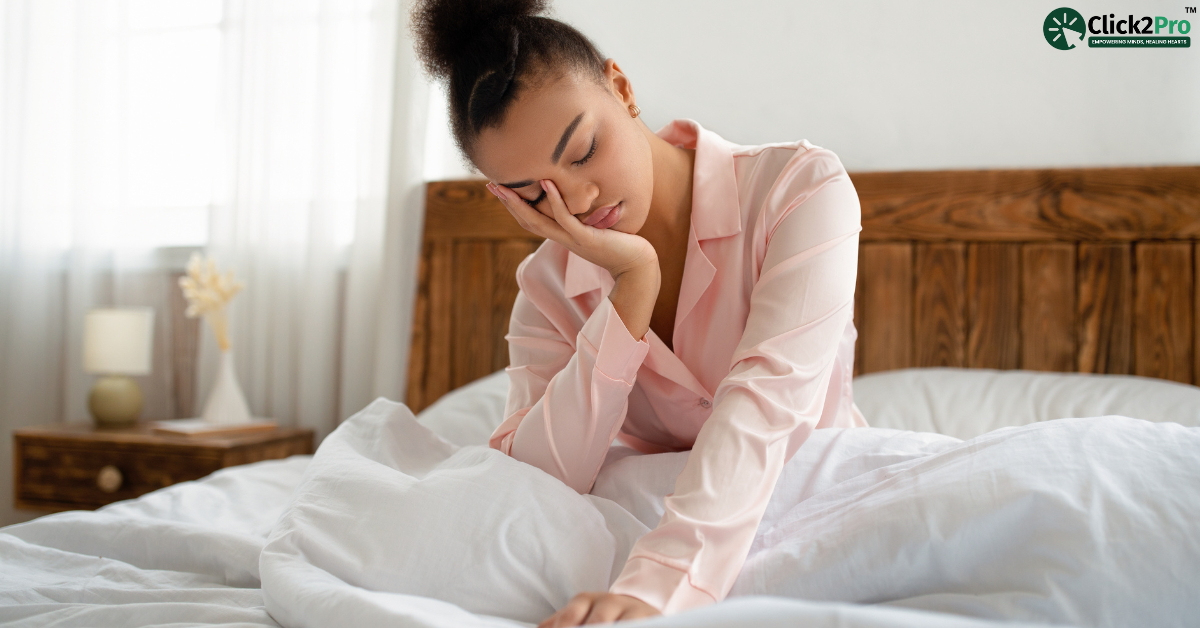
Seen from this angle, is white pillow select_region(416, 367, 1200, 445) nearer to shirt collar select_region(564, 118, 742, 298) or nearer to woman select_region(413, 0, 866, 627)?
woman select_region(413, 0, 866, 627)

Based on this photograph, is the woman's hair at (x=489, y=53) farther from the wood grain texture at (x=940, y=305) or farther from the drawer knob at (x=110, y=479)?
the drawer knob at (x=110, y=479)

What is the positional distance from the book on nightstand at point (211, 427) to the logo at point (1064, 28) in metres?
2.06

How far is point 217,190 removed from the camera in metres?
2.30

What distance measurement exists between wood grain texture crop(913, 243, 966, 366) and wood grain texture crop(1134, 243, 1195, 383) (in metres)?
0.31

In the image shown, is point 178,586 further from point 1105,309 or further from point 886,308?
point 1105,309

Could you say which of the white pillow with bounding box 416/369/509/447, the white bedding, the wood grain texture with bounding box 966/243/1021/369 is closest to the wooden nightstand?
the white pillow with bounding box 416/369/509/447

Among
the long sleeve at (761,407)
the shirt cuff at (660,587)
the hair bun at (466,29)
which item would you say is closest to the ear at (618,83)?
the hair bun at (466,29)

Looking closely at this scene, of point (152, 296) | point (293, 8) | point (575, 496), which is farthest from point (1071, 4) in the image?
point (152, 296)

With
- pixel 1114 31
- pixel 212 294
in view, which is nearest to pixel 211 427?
pixel 212 294

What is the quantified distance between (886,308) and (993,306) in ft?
0.67

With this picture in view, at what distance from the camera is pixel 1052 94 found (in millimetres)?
1665

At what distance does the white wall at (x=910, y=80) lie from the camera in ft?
5.34

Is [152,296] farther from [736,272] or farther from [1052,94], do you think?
[1052,94]

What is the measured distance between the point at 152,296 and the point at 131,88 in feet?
Answer: 2.12
